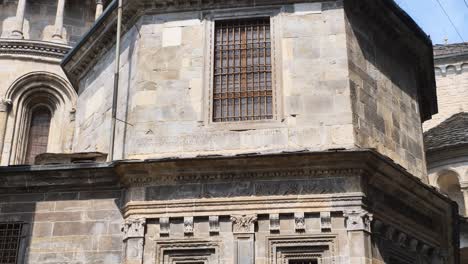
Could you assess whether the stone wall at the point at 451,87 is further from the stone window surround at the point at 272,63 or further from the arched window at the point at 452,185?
the stone window surround at the point at 272,63

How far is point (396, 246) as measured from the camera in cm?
1322

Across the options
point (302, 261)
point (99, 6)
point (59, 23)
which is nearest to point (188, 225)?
point (302, 261)

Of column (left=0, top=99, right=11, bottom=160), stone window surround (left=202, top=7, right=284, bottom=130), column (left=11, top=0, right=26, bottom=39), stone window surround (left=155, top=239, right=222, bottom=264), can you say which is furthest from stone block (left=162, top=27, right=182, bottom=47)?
column (left=11, top=0, right=26, bottom=39)

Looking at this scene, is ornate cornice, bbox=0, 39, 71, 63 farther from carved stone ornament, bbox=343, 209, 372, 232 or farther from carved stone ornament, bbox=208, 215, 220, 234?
carved stone ornament, bbox=343, 209, 372, 232

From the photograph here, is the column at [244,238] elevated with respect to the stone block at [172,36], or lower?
lower

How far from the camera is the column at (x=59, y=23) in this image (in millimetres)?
27078

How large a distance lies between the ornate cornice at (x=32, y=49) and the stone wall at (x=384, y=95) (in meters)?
15.1

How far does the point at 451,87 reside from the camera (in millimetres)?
35250

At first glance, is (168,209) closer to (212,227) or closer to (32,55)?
(212,227)

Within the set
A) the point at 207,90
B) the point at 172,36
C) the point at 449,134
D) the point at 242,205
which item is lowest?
the point at 242,205

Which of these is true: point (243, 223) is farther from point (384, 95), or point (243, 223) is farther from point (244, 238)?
point (384, 95)

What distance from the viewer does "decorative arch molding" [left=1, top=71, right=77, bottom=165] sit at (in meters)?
25.5

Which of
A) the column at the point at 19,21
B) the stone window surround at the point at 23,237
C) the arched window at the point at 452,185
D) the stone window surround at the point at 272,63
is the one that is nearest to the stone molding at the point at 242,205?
the stone window surround at the point at 272,63

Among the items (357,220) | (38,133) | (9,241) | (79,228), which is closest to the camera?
(357,220)
